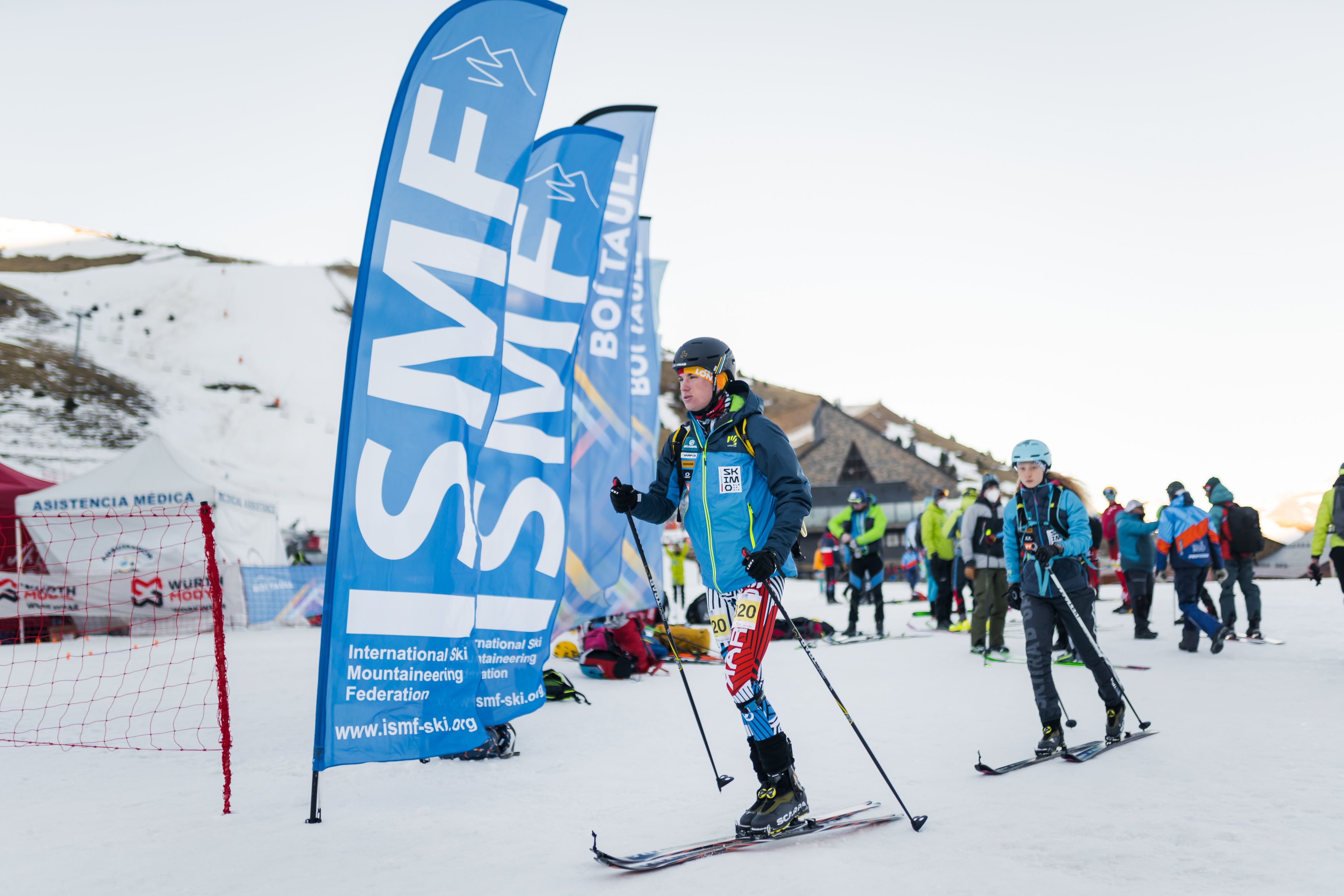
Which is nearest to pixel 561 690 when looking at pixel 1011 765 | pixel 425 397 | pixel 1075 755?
pixel 425 397

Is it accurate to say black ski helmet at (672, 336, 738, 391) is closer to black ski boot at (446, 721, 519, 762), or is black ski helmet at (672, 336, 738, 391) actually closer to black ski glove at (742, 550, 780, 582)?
black ski glove at (742, 550, 780, 582)

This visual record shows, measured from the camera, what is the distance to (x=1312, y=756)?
4945mm

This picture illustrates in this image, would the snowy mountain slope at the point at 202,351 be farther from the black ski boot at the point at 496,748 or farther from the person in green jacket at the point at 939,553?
the black ski boot at the point at 496,748

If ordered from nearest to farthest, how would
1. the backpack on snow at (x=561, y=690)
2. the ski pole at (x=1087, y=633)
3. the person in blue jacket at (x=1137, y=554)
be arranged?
the ski pole at (x=1087, y=633) < the backpack on snow at (x=561, y=690) < the person in blue jacket at (x=1137, y=554)

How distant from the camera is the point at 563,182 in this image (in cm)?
661

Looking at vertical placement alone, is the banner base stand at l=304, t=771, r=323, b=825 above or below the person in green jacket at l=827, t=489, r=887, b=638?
below

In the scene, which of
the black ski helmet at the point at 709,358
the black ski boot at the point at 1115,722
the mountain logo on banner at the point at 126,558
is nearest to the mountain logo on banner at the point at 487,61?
the black ski helmet at the point at 709,358

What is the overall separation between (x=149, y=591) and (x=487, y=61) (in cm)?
1326

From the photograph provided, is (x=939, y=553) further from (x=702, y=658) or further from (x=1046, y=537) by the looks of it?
(x=1046, y=537)

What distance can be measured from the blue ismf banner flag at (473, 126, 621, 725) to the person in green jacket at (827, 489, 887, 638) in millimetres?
7173

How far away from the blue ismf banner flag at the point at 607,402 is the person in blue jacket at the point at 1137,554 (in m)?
7.45

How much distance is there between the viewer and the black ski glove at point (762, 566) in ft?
12.1

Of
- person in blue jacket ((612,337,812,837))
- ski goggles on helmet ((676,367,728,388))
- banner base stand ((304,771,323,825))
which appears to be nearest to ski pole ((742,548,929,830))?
person in blue jacket ((612,337,812,837))

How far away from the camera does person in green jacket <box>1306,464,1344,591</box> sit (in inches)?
364
